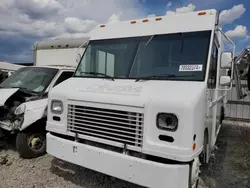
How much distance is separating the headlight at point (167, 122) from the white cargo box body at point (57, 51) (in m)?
6.17

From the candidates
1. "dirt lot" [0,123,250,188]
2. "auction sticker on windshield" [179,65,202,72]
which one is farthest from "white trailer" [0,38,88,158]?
"auction sticker on windshield" [179,65,202,72]

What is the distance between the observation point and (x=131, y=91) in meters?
3.36

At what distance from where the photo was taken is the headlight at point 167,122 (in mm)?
2924

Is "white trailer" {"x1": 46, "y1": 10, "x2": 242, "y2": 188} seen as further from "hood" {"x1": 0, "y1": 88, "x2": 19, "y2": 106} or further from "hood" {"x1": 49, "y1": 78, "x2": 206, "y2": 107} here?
"hood" {"x1": 0, "y1": 88, "x2": 19, "y2": 106}

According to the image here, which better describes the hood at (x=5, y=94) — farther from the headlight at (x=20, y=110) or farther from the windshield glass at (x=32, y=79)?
the headlight at (x=20, y=110)

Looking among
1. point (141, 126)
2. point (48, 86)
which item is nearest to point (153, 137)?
point (141, 126)

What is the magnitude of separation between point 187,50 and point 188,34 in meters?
0.31

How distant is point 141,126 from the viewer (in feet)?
10.1

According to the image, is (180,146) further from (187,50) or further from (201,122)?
(187,50)

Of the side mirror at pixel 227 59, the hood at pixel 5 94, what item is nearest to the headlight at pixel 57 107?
the hood at pixel 5 94

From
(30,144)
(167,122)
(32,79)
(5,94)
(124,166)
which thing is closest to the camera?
(167,122)

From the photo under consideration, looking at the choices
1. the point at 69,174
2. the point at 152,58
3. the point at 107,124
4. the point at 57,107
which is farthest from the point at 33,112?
the point at 152,58

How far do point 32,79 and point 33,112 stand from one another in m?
1.50

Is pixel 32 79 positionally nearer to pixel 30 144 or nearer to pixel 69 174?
pixel 30 144
